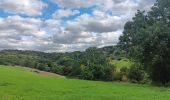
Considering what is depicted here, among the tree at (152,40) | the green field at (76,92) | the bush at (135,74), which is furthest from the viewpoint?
the bush at (135,74)

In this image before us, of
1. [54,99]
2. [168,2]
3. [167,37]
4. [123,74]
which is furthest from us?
[123,74]

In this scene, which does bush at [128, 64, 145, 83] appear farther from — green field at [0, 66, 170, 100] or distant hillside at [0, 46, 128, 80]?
green field at [0, 66, 170, 100]

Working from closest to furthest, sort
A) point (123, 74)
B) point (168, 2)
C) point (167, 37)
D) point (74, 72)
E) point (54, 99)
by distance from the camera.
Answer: point (54, 99)
point (167, 37)
point (168, 2)
point (123, 74)
point (74, 72)

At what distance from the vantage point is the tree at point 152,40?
5731 centimetres

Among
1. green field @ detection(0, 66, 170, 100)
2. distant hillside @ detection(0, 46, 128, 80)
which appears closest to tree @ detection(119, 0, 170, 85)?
green field @ detection(0, 66, 170, 100)

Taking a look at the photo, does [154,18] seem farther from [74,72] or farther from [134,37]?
[74,72]

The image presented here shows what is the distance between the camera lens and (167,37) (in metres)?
57.2

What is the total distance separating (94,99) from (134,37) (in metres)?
33.0

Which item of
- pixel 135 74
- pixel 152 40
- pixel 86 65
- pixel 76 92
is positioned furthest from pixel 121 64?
pixel 76 92

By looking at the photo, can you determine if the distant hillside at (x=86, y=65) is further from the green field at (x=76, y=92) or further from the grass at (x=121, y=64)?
the green field at (x=76, y=92)

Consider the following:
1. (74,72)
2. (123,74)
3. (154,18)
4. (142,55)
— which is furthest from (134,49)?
(74,72)

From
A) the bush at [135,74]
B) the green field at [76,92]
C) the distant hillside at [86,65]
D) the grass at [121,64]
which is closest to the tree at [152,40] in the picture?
the green field at [76,92]

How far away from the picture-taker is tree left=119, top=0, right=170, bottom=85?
188ft

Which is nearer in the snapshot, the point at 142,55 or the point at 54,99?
the point at 54,99
